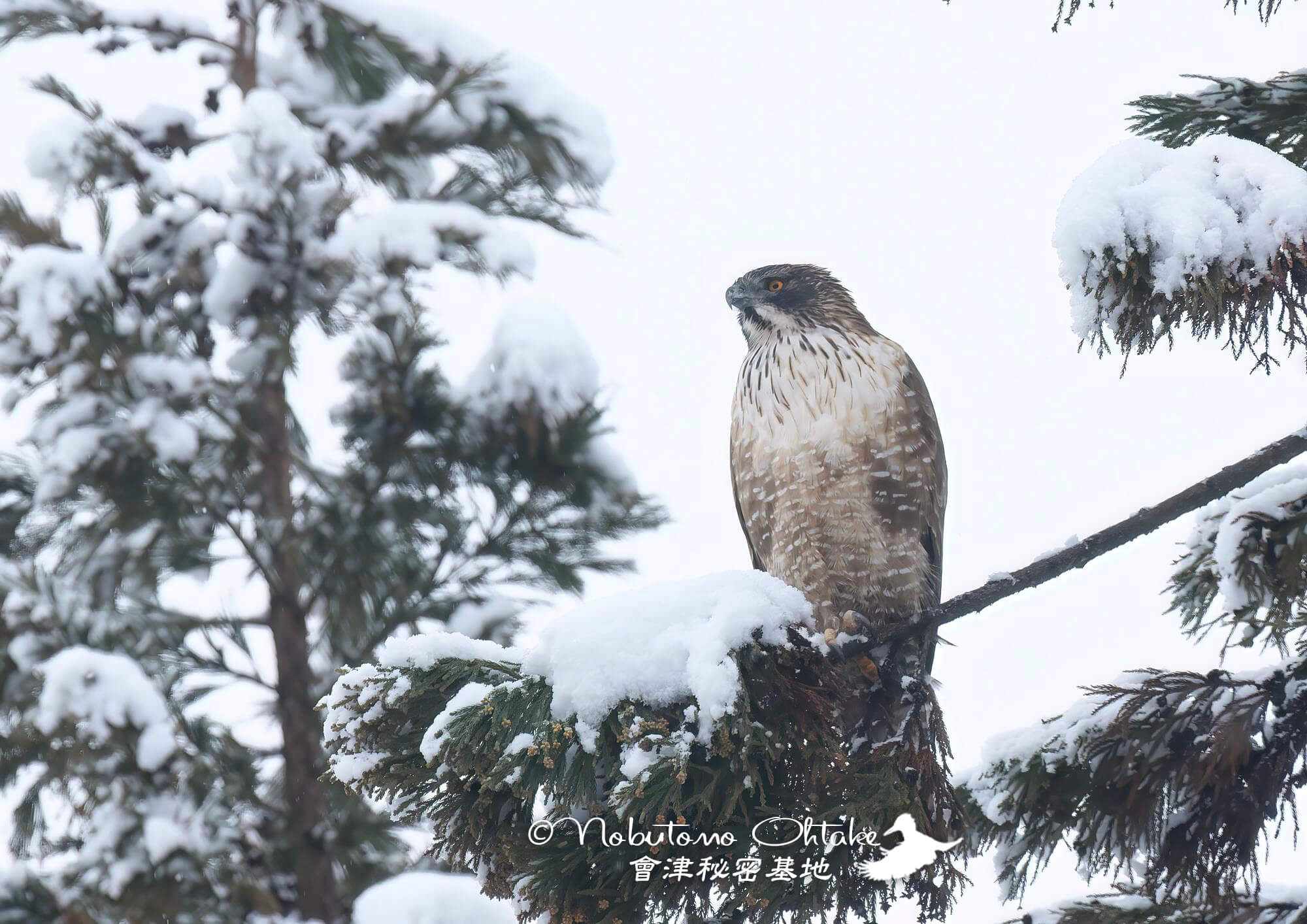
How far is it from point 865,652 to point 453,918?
1580 millimetres

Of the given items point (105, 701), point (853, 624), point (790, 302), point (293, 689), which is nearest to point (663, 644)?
point (853, 624)

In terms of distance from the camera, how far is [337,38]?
22.9 ft

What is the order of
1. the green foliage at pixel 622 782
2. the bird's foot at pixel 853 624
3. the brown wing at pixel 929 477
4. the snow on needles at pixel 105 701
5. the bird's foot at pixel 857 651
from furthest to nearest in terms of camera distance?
1. the snow on needles at pixel 105 701
2. the brown wing at pixel 929 477
3. the bird's foot at pixel 853 624
4. the bird's foot at pixel 857 651
5. the green foliage at pixel 622 782

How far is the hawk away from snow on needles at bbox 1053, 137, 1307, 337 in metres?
1.44

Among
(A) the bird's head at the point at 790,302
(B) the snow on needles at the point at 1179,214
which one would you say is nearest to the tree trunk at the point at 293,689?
(A) the bird's head at the point at 790,302

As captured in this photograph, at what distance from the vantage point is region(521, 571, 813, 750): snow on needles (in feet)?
6.02

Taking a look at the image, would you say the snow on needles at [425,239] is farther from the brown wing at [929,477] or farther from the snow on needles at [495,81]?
the brown wing at [929,477]

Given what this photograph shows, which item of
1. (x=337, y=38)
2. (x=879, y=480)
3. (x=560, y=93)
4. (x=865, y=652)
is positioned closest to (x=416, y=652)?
(x=865, y=652)

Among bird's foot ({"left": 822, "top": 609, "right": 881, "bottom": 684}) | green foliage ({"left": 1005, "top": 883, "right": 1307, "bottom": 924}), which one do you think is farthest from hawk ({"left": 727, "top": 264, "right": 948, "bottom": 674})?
green foliage ({"left": 1005, "top": 883, "right": 1307, "bottom": 924})

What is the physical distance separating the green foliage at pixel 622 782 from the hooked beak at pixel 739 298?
2.31 meters

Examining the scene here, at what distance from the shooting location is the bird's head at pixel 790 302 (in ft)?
12.9

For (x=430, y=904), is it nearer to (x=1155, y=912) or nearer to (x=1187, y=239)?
(x=1155, y=912)

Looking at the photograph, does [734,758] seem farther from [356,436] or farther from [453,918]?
[356,436]

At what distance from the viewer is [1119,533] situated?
2.06m
